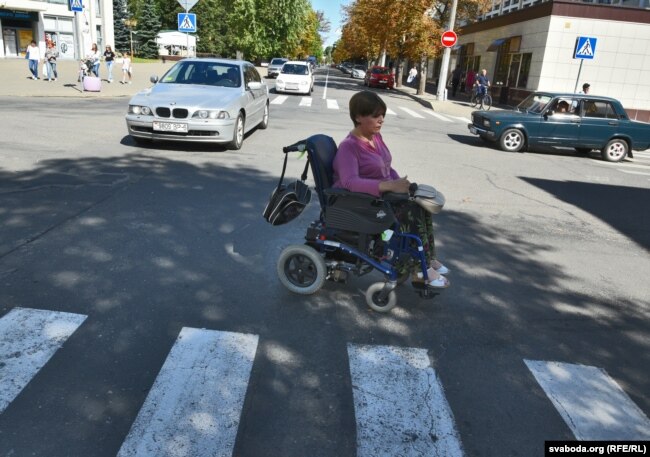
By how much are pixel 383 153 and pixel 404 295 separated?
128cm

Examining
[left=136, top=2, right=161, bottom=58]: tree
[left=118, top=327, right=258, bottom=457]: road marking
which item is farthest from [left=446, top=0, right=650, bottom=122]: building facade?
[left=136, top=2, right=161, bottom=58]: tree

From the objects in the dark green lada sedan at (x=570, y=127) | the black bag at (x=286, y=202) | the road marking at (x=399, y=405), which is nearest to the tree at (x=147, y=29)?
the dark green lada sedan at (x=570, y=127)

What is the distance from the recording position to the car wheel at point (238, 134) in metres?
10.1

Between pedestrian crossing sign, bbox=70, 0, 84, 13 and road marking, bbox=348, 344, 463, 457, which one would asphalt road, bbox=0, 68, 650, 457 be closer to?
road marking, bbox=348, 344, 463, 457

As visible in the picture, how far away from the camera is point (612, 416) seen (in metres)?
3.03

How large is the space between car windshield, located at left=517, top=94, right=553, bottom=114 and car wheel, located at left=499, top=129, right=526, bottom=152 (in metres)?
0.82

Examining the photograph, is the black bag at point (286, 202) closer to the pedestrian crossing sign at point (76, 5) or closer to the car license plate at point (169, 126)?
the car license plate at point (169, 126)

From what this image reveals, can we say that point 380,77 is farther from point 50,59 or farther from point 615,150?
point 615,150

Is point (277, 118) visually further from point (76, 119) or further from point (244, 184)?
point (244, 184)

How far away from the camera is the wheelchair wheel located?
4.20 metres

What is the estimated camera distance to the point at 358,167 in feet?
12.9

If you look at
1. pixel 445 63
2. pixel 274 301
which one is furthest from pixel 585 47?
pixel 274 301

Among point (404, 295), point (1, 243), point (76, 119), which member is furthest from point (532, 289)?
point (76, 119)

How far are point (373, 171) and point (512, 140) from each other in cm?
1068
